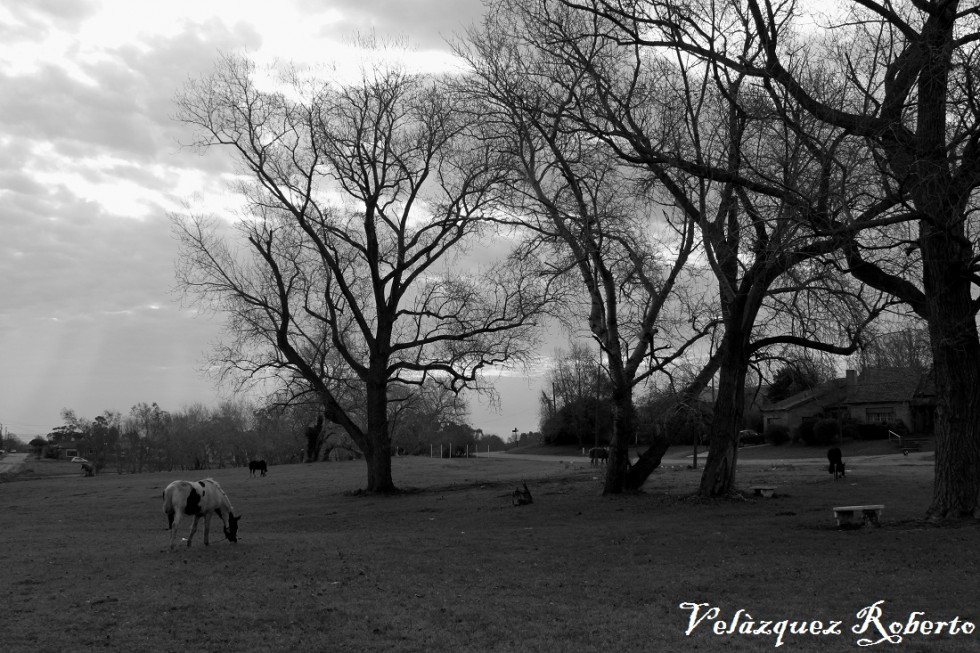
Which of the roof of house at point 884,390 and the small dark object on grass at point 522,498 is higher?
the roof of house at point 884,390

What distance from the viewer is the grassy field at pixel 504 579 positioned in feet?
30.7

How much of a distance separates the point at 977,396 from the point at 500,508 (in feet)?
43.9

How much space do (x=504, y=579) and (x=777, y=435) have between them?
60694 millimetres

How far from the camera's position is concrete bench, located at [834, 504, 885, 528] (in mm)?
17344

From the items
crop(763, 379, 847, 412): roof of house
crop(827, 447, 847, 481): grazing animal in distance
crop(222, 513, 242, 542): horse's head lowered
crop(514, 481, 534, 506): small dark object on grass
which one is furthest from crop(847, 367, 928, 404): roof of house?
crop(222, 513, 242, 542): horse's head lowered

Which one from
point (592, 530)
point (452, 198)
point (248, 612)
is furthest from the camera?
point (452, 198)

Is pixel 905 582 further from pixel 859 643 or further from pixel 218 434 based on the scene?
pixel 218 434

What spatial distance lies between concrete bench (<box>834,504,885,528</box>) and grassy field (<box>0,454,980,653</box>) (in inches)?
12.7

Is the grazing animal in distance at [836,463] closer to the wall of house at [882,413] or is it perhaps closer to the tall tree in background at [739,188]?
the tall tree in background at [739,188]

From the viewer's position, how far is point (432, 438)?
105 meters

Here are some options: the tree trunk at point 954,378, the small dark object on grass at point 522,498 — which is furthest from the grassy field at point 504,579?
the small dark object on grass at point 522,498

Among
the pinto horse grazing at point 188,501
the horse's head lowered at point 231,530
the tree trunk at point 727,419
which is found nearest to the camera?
the pinto horse grazing at point 188,501

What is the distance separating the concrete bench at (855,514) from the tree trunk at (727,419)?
259 inches

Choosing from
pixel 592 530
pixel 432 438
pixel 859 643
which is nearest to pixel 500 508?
pixel 592 530
